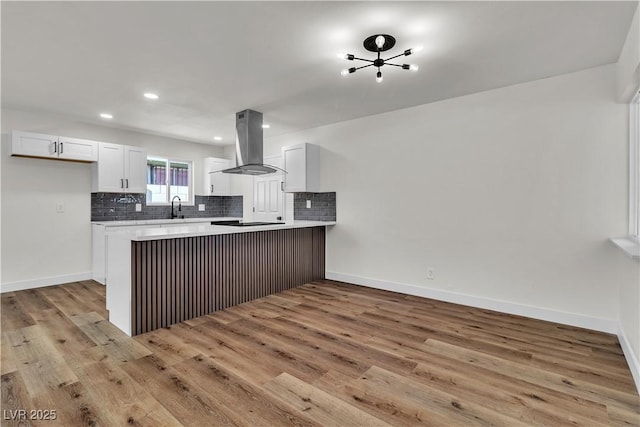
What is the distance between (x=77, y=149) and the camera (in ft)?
15.0

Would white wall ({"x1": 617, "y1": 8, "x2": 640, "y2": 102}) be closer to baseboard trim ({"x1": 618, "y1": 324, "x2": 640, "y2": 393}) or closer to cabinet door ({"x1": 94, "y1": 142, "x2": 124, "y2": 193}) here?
baseboard trim ({"x1": 618, "y1": 324, "x2": 640, "y2": 393})

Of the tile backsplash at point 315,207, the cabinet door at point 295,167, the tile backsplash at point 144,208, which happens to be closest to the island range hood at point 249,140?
the cabinet door at point 295,167

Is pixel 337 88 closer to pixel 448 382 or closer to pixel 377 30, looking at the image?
pixel 377 30

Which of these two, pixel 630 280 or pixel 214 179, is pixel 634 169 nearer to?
pixel 630 280

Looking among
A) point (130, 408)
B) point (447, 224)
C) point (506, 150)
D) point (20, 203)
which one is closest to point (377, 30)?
point (506, 150)

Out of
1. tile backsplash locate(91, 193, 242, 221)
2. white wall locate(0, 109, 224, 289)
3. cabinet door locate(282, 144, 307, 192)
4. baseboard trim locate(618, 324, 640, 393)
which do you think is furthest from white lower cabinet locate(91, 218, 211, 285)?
baseboard trim locate(618, 324, 640, 393)

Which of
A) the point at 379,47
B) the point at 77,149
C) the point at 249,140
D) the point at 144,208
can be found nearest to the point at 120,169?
the point at 77,149

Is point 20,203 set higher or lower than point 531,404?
higher

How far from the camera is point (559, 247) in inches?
123

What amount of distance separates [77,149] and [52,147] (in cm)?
28

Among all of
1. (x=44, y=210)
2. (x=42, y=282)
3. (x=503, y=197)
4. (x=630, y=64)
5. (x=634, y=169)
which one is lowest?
(x=42, y=282)

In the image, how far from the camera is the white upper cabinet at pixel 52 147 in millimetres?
4113

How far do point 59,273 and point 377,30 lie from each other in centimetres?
538

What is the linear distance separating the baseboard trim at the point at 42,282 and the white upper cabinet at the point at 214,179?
2.46 meters
